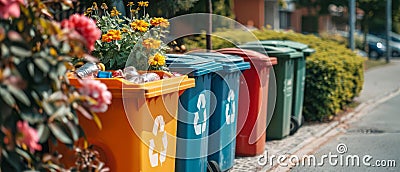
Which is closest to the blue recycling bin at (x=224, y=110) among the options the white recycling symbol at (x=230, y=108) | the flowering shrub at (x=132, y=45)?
the white recycling symbol at (x=230, y=108)

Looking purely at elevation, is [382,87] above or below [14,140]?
below

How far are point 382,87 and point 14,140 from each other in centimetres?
1565

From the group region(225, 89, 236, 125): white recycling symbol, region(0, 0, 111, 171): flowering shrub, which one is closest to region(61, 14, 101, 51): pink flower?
region(0, 0, 111, 171): flowering shrub

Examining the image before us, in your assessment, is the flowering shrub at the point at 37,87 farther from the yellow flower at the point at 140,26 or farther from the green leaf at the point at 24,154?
the yellow flower at the point at 140,26

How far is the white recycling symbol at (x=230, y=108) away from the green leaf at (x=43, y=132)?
11.1 feet

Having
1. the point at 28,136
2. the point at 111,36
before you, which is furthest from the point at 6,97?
the point at 111,36

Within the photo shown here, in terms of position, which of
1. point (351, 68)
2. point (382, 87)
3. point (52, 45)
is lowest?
point (382, 87)

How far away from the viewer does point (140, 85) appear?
4750 mm

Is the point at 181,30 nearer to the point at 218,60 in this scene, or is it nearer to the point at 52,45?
the point at 218,60

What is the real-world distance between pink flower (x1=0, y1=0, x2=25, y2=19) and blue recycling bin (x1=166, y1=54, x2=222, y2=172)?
2492 mm

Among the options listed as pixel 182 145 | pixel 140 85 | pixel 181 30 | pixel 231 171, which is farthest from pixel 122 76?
pixel 181 30

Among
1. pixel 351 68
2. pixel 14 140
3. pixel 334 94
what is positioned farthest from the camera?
pixel 351 68

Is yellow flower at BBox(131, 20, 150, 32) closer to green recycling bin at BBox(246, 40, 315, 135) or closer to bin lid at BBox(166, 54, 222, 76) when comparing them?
bin lid at BBox(166, 54, 222, 76)

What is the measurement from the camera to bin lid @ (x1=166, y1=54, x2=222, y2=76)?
5777 millimetres
